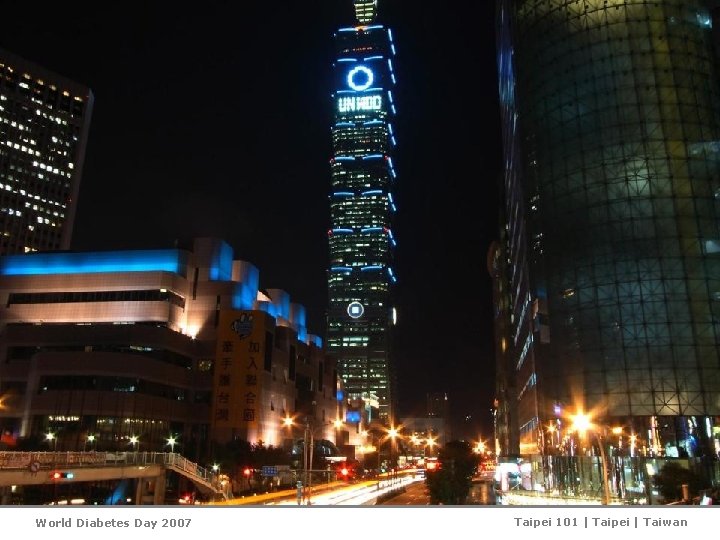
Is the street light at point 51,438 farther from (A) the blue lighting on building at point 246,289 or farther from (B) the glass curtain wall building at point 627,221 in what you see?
(B) the glass curtain wall building at point 627,221

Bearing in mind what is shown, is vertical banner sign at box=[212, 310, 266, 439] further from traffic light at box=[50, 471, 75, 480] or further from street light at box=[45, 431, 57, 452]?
traffic light at box=[50, 471, 75, 480]

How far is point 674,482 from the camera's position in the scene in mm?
51750

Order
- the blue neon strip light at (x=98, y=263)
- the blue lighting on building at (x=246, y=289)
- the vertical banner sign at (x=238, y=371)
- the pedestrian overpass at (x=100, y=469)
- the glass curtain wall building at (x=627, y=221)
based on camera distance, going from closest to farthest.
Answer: the pedestrian overpass at (x=100, y=469) → the glass curtain wall building at (x=627, y=221) → the vertical banner sign at (x=238, y=371) → the blue neon strip light at (x=98, y=263) → the blue lighting on building at (x=246, y=289)

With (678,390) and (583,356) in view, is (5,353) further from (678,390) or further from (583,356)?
(678,390)

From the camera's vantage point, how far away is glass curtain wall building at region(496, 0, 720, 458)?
65125 mm

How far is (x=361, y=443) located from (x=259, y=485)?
4183 inches

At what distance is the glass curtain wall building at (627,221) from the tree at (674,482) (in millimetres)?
9646

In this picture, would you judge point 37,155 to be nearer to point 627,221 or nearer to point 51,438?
point 51,438

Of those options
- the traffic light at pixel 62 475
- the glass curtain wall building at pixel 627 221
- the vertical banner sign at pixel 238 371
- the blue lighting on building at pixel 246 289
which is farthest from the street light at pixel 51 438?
the glass curtain wall building at pixel 627 221

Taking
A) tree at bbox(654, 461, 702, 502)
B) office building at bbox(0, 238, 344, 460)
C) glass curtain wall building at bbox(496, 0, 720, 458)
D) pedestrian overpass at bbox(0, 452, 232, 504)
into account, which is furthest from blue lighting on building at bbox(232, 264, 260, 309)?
tree at bbox(654, 461, 702, 502)

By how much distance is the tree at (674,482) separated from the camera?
5043 cm

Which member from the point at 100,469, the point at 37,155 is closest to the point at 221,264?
the point at 100,469

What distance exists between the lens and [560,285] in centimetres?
7406
